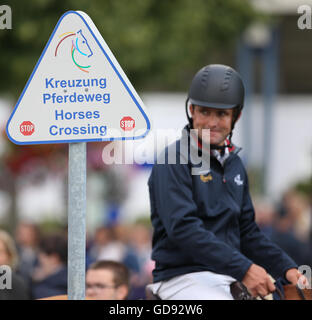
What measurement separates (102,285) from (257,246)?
1483 mm

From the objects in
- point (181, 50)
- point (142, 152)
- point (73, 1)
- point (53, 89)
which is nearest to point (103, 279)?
point (142, 152)

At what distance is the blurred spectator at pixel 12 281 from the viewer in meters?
6.40

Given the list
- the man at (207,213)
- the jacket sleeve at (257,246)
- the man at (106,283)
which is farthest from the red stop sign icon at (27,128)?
the man at (106,283)

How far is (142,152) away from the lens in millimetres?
5547

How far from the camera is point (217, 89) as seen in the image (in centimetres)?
434

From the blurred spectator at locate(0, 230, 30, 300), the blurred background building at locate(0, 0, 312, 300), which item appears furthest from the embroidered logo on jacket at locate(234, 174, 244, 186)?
the blurred spectator at locate(0, 230, 30, 300)

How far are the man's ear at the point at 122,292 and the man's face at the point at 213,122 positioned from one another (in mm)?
1694

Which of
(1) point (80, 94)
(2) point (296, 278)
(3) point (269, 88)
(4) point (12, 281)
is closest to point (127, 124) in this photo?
(1) point (80, 94)

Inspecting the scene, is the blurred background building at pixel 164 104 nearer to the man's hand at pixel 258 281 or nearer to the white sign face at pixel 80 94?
the white sign face at pixel 80 94

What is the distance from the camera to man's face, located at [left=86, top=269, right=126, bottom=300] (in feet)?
18.6

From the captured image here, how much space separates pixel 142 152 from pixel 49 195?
17933mm

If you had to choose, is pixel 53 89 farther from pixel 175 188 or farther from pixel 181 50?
pixel 181 50

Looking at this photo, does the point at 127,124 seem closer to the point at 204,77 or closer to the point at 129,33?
the point at 204,77

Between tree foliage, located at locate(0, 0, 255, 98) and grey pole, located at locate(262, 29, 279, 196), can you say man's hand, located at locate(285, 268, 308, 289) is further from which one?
grey pole, located at locate(262, 29, 279, 196)
